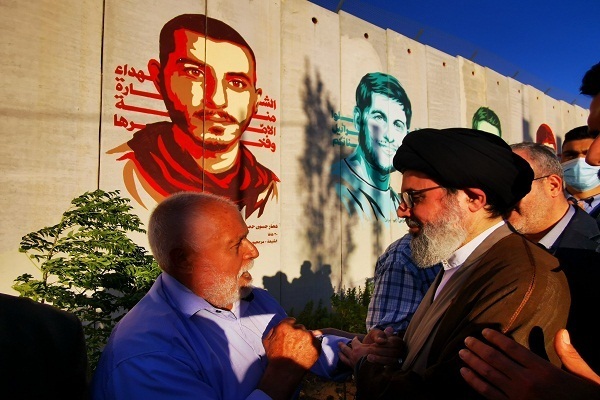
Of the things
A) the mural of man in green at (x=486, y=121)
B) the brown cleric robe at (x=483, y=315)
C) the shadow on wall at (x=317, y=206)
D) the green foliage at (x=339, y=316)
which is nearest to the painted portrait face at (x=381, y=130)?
the shadow on wall at (x=317, y=206)

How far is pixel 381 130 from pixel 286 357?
240 inches

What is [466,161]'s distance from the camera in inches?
62.7

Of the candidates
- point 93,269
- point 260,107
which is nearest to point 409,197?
point 93,269

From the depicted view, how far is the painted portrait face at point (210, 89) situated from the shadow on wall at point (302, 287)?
1939 millimetres

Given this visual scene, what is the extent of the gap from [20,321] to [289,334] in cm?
102

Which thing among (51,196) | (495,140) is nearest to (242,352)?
(495,140)

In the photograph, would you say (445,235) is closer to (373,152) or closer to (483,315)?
(483,315)

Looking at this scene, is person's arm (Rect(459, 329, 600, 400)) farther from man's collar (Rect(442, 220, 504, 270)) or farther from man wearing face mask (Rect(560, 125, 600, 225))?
man wearing face mask (Rect(560, 125, 600, 225))

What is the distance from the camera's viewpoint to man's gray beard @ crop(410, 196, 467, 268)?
5.27ft

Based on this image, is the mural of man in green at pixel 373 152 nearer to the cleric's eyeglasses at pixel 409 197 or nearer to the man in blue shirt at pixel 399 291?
the man in blue shirt at pixel 399 291

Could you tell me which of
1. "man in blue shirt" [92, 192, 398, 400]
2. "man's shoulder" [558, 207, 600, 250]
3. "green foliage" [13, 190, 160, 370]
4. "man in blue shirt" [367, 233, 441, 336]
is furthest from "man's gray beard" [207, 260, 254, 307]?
"man's shoulder" [558, 207, 600, 250]

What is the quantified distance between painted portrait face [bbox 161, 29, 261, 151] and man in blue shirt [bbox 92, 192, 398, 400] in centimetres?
330

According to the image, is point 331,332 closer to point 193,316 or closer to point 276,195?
point 193,316

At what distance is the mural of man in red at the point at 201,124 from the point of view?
455cm
